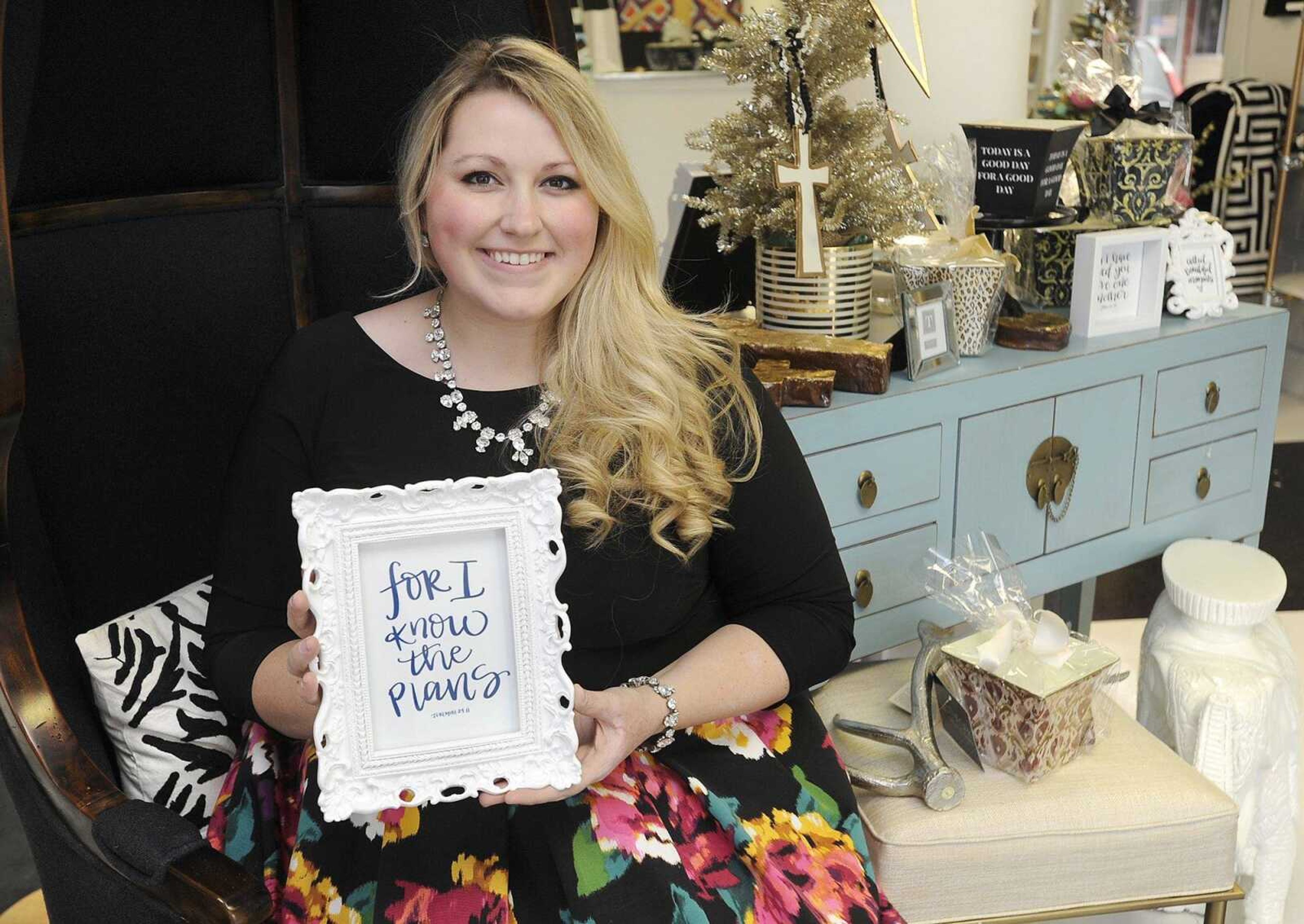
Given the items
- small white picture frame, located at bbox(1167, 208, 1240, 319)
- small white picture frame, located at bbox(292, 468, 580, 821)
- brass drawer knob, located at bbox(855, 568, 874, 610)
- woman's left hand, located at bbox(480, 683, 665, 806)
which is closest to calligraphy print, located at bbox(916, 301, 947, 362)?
brass drawer knob, located at bbox(855, 568, 874, 610)

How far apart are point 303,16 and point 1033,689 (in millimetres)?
1272

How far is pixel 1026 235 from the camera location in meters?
2.11

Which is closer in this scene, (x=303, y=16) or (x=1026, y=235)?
(x=303, y=16)

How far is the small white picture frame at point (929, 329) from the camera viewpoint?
1.73 m

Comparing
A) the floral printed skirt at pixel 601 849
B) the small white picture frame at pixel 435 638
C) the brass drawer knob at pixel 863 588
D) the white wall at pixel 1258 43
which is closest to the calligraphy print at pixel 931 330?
the brass drawer knob at pixel 863 588

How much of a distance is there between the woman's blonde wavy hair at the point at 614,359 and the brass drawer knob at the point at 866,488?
14.6 inches

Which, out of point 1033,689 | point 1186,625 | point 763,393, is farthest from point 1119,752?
point 763,393

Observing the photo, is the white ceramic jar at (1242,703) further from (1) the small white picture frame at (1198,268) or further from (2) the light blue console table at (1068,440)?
(1) the small white picture frame at (1198,268)

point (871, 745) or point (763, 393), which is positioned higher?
point (763, 393)

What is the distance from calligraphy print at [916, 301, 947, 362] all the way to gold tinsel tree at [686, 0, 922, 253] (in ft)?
0.42

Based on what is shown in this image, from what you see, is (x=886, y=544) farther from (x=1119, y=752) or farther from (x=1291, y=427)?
(x=1291, y=427)

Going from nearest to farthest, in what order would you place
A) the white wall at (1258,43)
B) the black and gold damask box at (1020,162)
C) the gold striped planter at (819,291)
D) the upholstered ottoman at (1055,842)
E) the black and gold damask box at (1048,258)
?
the upholstered ottoman at (1055,842) → the gold striped planter at (819,291) → the black and gold damask box at (1020,162) → the black and gold damask box at (1048,258) → the white wall at (1258,43)

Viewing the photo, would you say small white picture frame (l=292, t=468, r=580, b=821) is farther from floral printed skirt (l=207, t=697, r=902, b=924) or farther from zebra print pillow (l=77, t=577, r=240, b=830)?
zebra print pillow (l=77, t=577, r=240, b=830)

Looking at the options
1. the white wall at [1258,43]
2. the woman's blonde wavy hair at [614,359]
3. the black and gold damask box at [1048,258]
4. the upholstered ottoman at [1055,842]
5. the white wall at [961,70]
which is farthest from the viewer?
the white wall at [1258,43]
